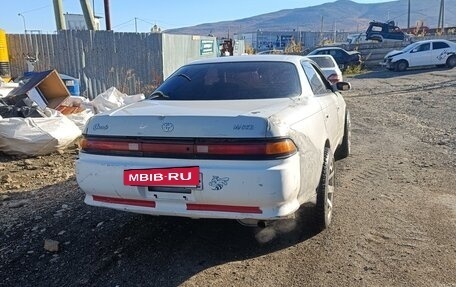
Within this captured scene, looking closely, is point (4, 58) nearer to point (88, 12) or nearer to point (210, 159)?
point (88, 12)

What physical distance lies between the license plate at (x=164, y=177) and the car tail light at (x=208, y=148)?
0.35 feet

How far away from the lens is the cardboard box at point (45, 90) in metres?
7.62

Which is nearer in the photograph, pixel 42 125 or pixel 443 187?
pixel 443 187

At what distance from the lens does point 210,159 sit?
2.78 meters

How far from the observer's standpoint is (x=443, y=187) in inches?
190

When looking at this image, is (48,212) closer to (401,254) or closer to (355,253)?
(355,253)

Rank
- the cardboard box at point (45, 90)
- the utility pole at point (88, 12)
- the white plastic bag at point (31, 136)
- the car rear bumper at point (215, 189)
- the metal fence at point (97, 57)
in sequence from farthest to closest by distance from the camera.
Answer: the utility pole at point (88, 12), the metal fence at point (97, 57), the cardboard box at point (45, 90), the white plastic bag at point (31, 136), the car rear bumper at point (215, 189)

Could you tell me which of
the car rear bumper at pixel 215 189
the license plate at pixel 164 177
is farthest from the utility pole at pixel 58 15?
the license plate at pixel 164 177

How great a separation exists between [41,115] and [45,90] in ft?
5.19

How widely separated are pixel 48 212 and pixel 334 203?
2912 mm

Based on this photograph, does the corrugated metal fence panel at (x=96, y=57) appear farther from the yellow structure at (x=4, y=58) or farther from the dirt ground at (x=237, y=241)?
the dirt ground at (x=237, y=241)

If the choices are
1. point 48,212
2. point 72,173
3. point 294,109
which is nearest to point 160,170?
point 294,109

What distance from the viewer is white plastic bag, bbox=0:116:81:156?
241 inches

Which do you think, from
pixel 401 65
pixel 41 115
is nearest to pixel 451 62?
pixel 401 65
